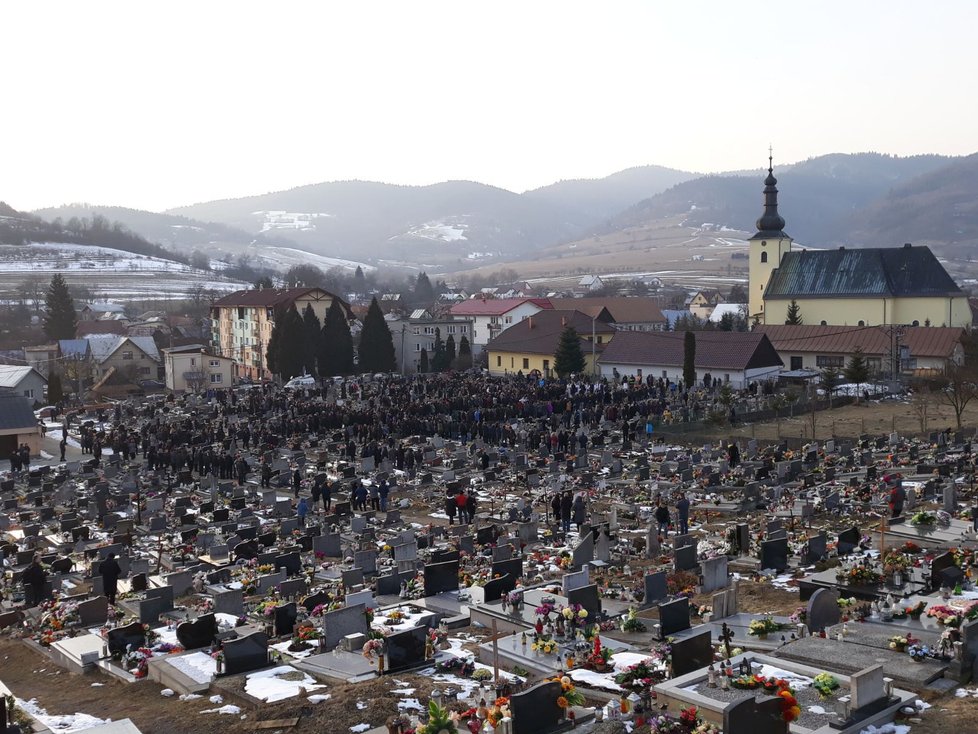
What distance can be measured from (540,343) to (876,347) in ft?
Result: 65.9

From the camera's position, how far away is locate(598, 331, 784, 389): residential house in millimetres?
47688

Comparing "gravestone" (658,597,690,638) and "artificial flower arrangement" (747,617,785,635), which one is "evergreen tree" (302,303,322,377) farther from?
"artificial flower arrangement" (747,617,785,635)

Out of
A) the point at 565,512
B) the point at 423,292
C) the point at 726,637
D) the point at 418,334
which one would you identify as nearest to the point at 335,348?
the point at 418,334

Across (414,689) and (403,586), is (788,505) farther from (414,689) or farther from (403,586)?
(414,689)

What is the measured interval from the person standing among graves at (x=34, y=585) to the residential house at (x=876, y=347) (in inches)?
1549

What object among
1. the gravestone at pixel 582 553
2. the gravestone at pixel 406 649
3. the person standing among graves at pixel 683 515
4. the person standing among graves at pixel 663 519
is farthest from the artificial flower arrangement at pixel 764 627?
the person standing among graves at pixel 683 515

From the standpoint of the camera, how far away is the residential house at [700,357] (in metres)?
47.7

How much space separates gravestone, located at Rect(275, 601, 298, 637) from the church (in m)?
54.9

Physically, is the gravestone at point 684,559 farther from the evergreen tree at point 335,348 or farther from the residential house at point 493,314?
the residential house at point 493,314

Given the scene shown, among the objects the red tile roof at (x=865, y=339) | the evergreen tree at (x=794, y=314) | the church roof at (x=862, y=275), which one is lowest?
the red tile roof at (x=865, y=339)

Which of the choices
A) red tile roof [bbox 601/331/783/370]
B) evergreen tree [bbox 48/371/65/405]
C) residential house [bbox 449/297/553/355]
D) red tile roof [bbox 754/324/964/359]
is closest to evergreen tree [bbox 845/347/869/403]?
red tile roof [bbox 601/331/783/370]

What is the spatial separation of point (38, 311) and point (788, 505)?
103m

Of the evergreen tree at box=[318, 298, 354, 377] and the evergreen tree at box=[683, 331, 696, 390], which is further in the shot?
the evergreen tree at box=[318, 298, 354, 377]

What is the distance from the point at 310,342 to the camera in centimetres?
6412
